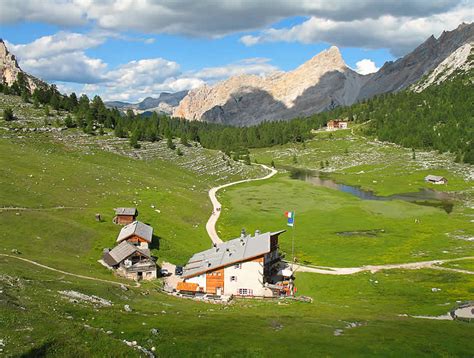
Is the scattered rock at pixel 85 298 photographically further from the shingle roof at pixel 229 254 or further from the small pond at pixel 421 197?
the small pond at pixel 421 197

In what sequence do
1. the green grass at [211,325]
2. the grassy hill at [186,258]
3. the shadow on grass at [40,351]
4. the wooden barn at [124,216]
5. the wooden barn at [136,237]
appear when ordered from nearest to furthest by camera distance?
the shadow on grass at [40,351], the green grass at [211,325], the grassy hill at [186,258], the wooden barn at [136,237], the wooden barn at [124,216]

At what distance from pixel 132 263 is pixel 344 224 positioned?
64208 mm

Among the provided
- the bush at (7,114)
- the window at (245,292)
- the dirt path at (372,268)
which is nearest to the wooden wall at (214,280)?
the window at (245,292)

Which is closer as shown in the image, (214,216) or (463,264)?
(463,264)

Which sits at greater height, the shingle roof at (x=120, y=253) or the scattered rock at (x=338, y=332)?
the shingle roof at (x=120, y=253)

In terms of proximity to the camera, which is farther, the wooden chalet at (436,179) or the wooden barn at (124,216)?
the wooden chalet at (436,179)

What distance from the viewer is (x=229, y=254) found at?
236ft

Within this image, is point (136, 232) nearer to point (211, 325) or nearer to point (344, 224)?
point (211, 325)

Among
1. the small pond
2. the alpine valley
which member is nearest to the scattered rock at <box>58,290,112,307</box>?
the alpine valley

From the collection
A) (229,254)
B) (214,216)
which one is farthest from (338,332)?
(214,216)

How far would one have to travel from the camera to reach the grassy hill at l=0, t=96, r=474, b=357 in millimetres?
37375

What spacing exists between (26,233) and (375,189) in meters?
139

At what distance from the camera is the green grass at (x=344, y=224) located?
91200 millimetres

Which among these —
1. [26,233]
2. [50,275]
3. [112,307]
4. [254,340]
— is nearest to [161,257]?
[26,233]
